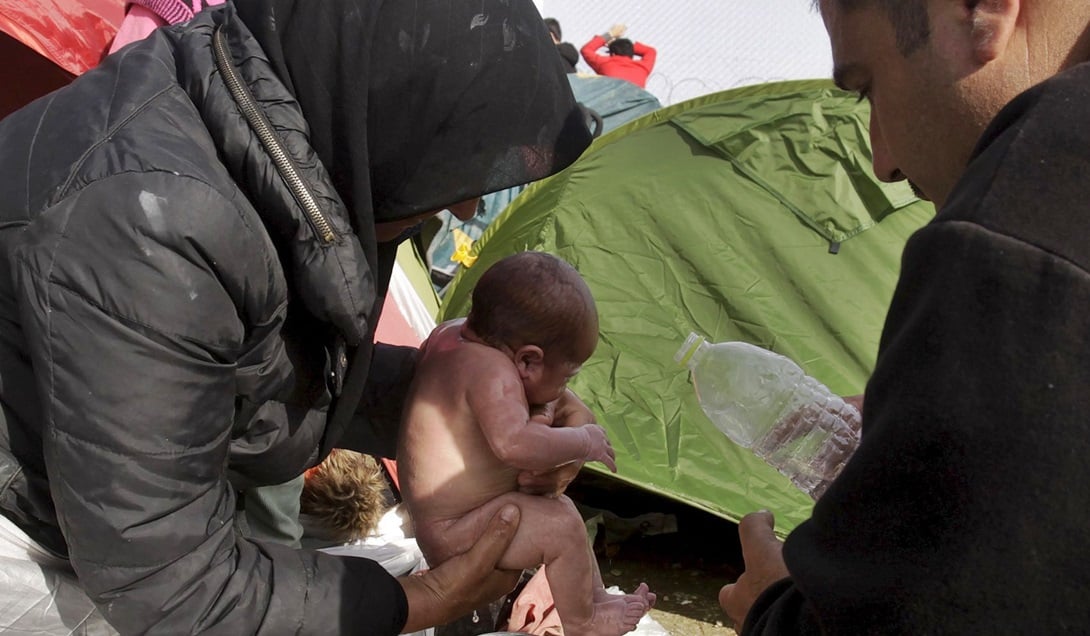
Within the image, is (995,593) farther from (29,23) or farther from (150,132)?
(29,23)

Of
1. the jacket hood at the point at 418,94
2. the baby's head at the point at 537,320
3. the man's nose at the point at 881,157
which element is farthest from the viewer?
the baby's head at the point at 537,320

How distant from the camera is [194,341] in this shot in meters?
1.21

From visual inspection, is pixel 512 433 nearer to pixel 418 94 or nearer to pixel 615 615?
pixel 615 615

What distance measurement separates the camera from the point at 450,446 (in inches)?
76.8

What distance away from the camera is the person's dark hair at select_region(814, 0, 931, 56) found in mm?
875

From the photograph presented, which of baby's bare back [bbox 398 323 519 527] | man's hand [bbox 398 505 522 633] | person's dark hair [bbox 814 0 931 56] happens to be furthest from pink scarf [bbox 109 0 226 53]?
person's dark hair [bbox 814 0 931 56]

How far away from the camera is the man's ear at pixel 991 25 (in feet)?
2.69

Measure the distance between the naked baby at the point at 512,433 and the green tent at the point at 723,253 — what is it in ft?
4.10

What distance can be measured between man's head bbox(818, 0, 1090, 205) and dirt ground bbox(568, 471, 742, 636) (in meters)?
2.57

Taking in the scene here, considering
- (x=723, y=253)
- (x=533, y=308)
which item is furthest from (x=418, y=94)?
(x=723, y=253)

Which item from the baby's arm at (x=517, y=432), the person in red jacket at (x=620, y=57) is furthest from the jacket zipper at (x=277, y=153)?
the person in red jacket at (x=620, y=57)

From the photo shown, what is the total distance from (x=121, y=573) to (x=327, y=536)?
170 centimetres

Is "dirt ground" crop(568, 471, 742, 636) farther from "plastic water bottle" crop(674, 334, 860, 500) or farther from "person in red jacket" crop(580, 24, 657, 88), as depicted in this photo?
"person in red jacket" crop(580, 24, 657, 88)

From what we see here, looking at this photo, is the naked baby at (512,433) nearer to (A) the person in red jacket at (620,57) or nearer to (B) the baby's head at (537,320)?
(B) the baby's head at (537,320)
